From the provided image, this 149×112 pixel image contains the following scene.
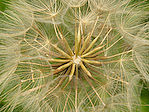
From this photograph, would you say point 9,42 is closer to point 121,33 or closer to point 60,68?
point 60,68

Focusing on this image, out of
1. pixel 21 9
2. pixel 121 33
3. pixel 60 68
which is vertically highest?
pixel 21 9

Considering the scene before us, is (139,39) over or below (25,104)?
over

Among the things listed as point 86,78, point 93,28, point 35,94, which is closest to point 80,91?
point 86,78

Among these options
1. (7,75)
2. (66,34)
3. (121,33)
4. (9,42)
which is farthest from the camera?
(66,34)

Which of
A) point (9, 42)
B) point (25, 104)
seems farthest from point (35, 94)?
point (9, 42)

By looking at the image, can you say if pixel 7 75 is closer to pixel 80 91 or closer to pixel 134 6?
pixel 80 91

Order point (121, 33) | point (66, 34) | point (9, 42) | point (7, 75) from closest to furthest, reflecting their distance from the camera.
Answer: point (7, 75)
point (9, 42)
point (121, 33)
point (66, 34)

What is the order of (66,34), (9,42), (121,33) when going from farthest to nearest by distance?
(66,34) → (121,33) → (9,42)

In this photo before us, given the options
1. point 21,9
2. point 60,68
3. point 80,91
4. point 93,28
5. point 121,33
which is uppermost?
point 21,9

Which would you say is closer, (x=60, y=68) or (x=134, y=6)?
(x=60, y=68)
